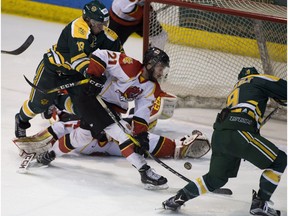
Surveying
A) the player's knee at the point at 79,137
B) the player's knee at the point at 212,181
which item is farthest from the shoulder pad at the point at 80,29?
the player's knee at the point at 212,181

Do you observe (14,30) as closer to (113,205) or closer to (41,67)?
(41,67)

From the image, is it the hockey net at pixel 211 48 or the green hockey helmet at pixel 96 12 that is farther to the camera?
the hockey net at pixel 211 48

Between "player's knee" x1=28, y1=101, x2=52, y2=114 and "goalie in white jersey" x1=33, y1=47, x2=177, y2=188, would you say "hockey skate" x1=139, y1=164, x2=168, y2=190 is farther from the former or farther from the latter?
"player's knee" x1=28, y1=101, x2=52, y2=114

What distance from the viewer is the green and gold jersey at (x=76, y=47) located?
4277mm

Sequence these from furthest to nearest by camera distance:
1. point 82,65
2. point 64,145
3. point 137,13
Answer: point 137,13 < point 64,145 < point 82,65

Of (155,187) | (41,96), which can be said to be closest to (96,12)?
(41,96)

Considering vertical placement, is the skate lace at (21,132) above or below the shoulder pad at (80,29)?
below

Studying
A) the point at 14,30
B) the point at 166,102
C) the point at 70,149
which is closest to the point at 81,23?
the point at 70,149

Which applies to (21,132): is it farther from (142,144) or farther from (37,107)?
(142,144)

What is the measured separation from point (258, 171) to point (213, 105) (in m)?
1.21

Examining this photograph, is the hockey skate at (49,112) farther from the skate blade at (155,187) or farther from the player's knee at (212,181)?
the player's knee at (212,181)

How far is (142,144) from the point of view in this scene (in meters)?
4.04

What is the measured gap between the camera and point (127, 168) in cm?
446

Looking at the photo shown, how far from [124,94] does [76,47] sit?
362 mm
